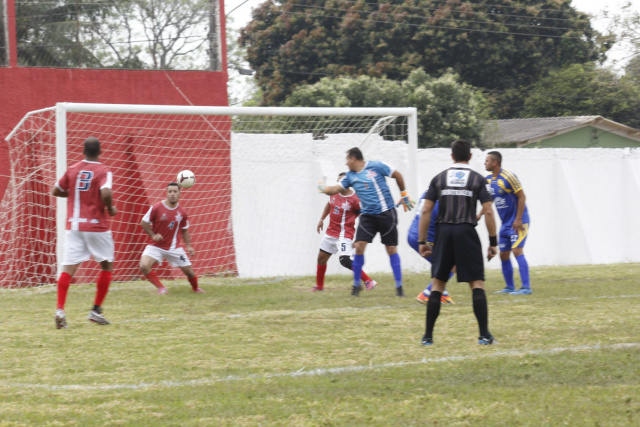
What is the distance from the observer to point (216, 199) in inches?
563

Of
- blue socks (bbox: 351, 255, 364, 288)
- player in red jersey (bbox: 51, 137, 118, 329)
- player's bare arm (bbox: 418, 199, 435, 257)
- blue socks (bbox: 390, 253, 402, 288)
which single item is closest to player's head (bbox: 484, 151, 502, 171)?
blue socks (bbox: 390, 253, 402, 288)

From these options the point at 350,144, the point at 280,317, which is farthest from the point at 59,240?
the point at 350,144

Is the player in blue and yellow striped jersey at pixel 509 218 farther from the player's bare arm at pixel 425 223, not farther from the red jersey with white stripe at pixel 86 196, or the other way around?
the red jersey with white stripe at pixel 86 196

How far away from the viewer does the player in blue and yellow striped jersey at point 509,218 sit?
1077 centimetres

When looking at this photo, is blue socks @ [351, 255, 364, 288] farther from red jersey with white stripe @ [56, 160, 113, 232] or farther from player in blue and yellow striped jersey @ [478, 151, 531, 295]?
red jersey with white stripe @ [56, 160, 113, 232]

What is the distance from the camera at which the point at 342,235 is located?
38.0 ft

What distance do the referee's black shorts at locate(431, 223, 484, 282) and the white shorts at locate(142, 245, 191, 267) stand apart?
18.2ft

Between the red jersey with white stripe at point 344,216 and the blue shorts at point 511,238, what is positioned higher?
the red jersey with white stripe at point 344,216

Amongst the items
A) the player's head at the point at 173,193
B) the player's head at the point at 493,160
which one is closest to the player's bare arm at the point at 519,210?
the player's head at the point at 493,160

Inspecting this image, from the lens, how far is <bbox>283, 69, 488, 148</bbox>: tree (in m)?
27.1

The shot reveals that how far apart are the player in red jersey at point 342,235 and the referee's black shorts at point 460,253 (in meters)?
4.71

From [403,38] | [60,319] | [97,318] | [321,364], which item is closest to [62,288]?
[60,319]

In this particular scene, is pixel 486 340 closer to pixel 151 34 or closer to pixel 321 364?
pixel 321 364

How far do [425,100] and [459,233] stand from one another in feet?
68.9
